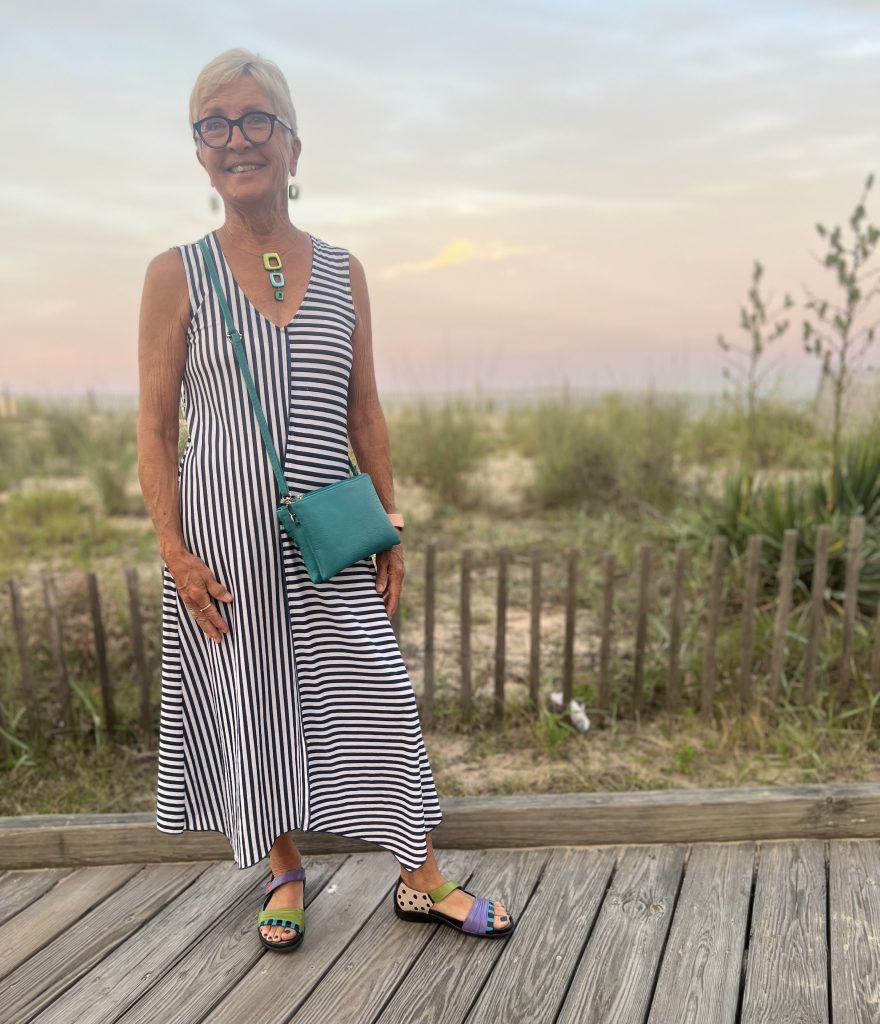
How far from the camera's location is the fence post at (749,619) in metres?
3.26

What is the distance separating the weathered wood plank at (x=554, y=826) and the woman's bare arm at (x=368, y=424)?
718 mm

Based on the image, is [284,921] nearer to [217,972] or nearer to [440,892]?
[217,972]

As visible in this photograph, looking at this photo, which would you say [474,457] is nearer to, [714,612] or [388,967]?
[714,612]

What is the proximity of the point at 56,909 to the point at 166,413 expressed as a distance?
1.27 meters

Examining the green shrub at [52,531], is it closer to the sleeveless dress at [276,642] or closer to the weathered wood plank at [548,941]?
the sleeveless dress at [276,642]

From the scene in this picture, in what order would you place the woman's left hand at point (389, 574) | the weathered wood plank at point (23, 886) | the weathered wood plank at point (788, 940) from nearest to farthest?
the weathered wood plank at point (788, 940), the woman's left hand at point (389, 574), the weathered wood plank at point (23, 886)

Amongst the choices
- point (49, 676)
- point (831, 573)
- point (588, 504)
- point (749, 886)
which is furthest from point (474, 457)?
point (749, 886)

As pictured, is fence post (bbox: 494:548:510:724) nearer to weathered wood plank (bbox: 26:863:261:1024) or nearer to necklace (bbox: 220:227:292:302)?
weathered wood plank (bbox: 26:863:261:1024)

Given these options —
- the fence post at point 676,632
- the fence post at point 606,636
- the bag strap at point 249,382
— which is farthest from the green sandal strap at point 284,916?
the fence post at point 676,632

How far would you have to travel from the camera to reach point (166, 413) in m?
2.03

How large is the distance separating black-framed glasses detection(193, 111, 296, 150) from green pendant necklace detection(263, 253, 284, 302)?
23 centimetres

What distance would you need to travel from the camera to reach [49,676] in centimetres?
383

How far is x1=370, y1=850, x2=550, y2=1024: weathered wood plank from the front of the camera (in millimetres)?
1914

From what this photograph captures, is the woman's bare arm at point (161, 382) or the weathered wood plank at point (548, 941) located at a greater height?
the woman's bare arm at point (161, 382)
